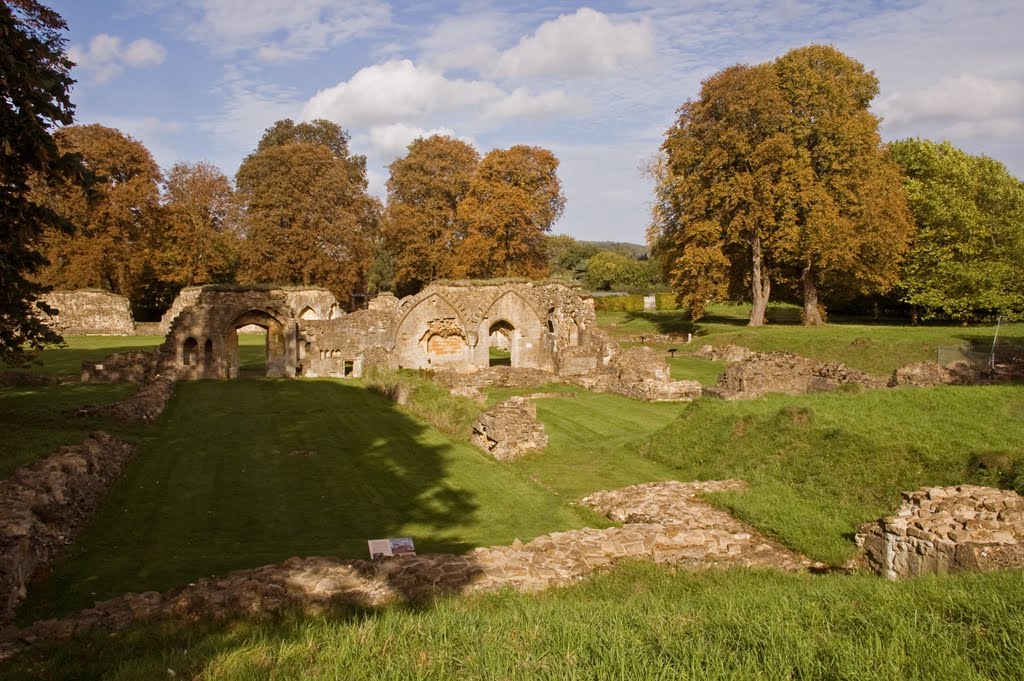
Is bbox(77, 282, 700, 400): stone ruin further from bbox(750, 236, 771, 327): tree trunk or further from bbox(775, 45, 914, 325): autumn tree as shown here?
bbox(775, 45, 914, 325): autumn tree

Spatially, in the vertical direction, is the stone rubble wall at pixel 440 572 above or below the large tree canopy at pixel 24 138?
below

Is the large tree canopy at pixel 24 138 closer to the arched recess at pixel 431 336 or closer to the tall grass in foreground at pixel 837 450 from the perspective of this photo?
the tall grass in foreground at pixel 837 450

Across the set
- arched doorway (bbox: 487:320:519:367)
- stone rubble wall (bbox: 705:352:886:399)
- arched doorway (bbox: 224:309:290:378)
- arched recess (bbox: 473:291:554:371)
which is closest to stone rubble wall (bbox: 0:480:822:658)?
stone rubble wall (bbox: 705:352:886:399)

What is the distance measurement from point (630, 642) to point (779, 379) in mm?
20272

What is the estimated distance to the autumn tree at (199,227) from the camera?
55.8 meters

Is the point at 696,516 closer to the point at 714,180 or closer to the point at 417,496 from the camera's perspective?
the point at 417,496

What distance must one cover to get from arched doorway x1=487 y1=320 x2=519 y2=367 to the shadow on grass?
12210 mm

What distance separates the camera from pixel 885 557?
371 inches

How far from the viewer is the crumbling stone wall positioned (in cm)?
4962

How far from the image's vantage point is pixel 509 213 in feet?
158

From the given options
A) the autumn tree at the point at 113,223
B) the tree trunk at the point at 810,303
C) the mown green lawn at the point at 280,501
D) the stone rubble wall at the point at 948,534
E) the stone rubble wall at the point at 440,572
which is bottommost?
the mown green lawn at the point at 280,501

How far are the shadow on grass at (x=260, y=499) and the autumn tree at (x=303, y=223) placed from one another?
31705 millimetres

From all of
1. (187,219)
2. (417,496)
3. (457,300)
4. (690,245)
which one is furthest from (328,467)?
(187,219)

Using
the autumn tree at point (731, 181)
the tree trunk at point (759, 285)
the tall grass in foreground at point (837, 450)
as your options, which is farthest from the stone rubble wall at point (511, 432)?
the tree trunk at point (759, 285)
